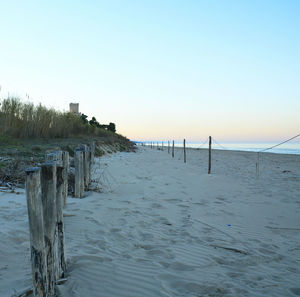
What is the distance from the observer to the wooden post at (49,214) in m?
2.04

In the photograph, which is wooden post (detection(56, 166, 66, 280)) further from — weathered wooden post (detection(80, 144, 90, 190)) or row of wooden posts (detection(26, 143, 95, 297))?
weathered wooden post (detection(80, 144, 90, 190))

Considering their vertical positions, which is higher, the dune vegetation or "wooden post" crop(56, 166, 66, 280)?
the dune vegetation

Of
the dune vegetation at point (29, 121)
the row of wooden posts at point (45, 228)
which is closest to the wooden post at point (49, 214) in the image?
the row of wooden posts at point (45, 228)

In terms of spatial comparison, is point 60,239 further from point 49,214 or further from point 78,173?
point 78,173

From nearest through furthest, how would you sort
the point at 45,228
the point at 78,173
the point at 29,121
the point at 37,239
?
the point at 37,239 → the point at 45,228 → the point at 78,173 → the point at 29,121

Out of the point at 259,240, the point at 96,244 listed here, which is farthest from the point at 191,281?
the point at 259,240

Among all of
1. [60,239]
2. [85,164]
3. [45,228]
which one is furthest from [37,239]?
[85,164]

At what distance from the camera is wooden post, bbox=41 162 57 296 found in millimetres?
2041

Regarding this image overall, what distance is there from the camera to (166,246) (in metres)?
3.23

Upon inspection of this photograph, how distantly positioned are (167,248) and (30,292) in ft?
5.52

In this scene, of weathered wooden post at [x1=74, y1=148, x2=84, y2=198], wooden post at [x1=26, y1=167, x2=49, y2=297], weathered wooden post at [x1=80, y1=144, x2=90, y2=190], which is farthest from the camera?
weathered wooden post at [x1=80, y1=144, x2=90, y2=190]

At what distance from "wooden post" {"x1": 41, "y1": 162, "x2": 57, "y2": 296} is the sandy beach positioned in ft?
0.87

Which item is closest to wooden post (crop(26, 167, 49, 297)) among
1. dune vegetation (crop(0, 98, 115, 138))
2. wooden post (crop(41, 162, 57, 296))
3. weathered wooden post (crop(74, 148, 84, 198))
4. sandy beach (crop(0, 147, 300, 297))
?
wooden post (crop(41, 162, 57, 296))

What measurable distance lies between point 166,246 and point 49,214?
1.74 m
